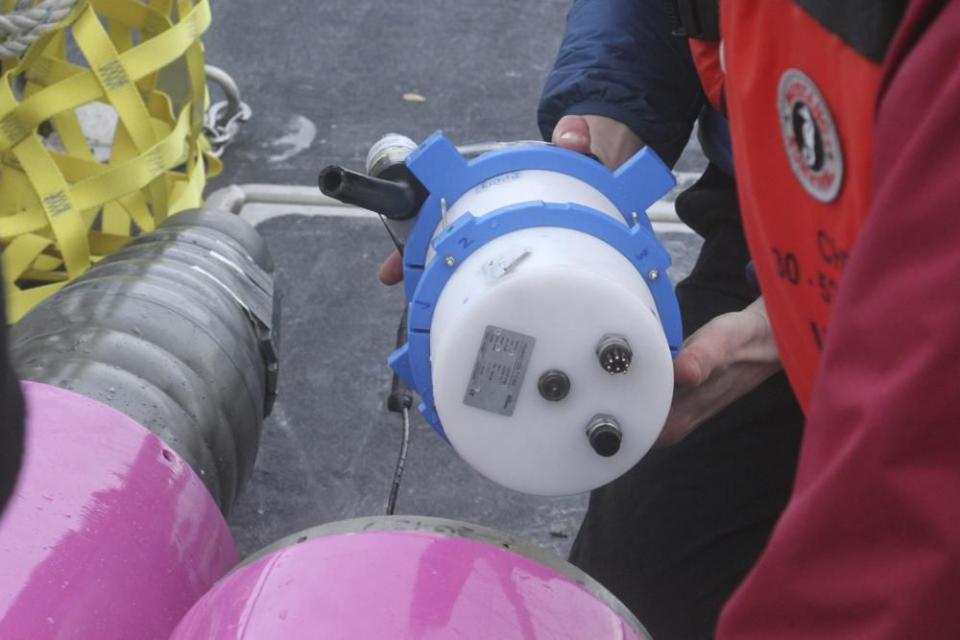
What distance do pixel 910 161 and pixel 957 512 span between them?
0.15m

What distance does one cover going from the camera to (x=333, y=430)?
199cm

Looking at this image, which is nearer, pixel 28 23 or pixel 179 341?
pixel 179 341

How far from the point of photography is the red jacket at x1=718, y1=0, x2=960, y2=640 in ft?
1.63

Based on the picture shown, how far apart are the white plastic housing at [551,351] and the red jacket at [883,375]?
0.74 feet

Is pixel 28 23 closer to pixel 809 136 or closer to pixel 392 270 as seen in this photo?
pixel 392 270

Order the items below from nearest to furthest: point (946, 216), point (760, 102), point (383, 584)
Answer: point (946, 216), point (760, 102), point (383, 584)

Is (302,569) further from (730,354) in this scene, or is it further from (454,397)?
(730,354)

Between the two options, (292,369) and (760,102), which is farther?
(292,369)

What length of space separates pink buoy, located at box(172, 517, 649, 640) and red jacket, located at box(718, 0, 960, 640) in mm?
239

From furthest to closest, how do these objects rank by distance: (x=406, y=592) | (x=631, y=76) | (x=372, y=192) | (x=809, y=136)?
(x=631, y=76)
(x=372, y=192)
(x=406, y=592)
(x=809, y=136)

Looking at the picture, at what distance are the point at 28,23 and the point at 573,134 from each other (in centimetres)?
87

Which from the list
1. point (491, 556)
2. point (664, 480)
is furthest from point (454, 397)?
point (664, 480)

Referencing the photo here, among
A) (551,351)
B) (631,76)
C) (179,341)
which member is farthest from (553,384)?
(179,341)

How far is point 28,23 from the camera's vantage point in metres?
1.60
